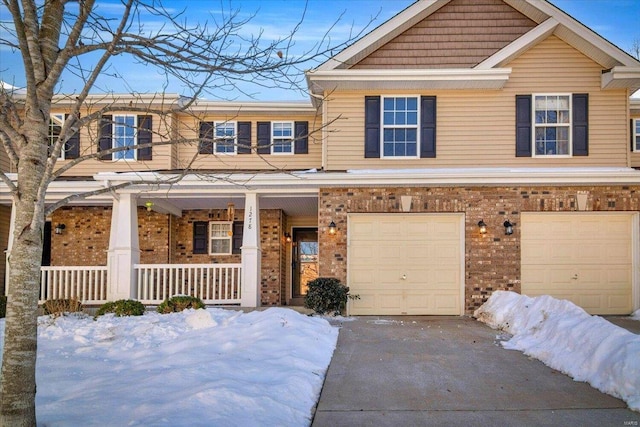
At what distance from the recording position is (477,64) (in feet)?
44.3

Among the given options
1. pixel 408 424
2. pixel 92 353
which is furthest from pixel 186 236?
pixel 408 424

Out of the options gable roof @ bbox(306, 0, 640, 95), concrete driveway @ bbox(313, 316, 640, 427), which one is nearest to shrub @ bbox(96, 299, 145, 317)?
concrete driveway @ bbox(313, 316, 640, 427)

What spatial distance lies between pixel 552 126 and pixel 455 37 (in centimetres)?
319

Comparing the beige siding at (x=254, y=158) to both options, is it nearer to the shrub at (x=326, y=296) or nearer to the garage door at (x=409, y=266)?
the garage door at (x=409, y=266)

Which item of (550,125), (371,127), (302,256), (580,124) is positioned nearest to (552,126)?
(550,125)

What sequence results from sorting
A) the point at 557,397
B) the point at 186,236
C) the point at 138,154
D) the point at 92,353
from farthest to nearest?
the point at 186,236 → the point at 138,154 → the point at 92,353 → the point at 557,397

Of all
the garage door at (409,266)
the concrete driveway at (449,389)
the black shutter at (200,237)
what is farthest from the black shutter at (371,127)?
the black shutter at (200,237)

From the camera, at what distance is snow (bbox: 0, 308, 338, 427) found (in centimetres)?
514

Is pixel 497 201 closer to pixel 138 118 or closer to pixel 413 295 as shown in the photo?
pixel 413 295

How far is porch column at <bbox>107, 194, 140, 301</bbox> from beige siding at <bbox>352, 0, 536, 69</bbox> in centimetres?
666

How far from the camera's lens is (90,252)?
1633 cm

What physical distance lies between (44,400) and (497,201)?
32.7 ft

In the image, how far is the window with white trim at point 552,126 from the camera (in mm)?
13373

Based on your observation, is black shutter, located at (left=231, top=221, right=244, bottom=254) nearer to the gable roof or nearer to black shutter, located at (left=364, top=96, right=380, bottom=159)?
the gable roof
